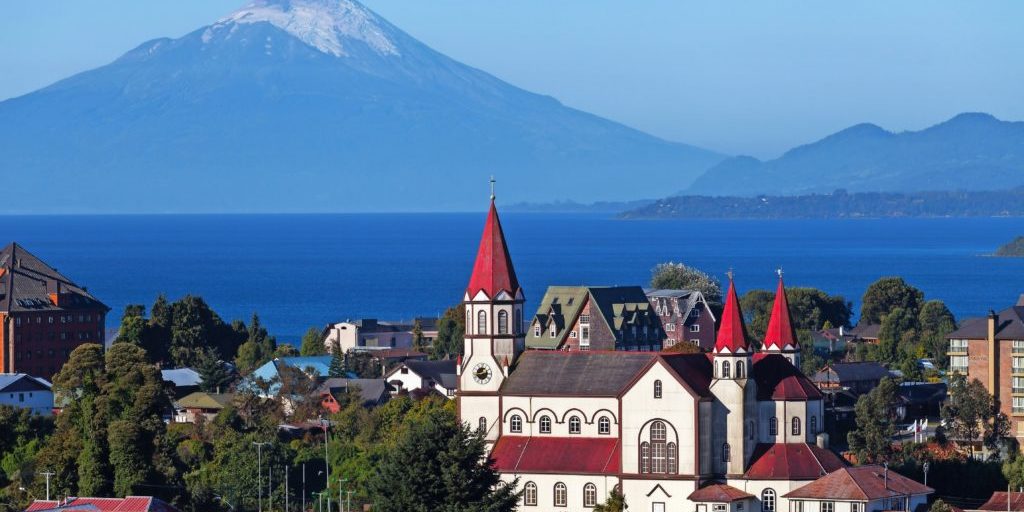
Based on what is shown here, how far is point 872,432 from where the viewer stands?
72.4 meters

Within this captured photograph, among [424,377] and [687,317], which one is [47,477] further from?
[687,317]

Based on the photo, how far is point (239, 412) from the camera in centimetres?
8094

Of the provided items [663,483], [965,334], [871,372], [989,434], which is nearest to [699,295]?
[871,372]

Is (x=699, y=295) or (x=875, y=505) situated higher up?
(x=699, y=295)

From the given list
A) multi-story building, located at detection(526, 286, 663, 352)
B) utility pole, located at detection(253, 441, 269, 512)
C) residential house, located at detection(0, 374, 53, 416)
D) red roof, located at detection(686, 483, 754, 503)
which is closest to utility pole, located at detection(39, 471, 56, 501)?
utility pole, located at detection(253, 441, 269, 512)

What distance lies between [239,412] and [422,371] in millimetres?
14077

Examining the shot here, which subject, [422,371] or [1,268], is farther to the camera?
[1,268]

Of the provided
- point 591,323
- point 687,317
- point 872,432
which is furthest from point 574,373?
point 687,317

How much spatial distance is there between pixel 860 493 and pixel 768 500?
3.75 metres

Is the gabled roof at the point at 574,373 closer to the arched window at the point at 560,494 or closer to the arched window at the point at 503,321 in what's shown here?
the arched window at the point at 503,321

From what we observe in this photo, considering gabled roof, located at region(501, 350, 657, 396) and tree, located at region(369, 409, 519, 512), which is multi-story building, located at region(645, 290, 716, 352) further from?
tree, located at region(369, 409, 519, 512)

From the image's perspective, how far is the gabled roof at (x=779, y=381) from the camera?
2473 inches

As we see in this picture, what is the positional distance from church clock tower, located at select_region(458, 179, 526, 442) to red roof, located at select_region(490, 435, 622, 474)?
187cm

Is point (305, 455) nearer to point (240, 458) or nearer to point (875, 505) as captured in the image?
point (240, 458)
